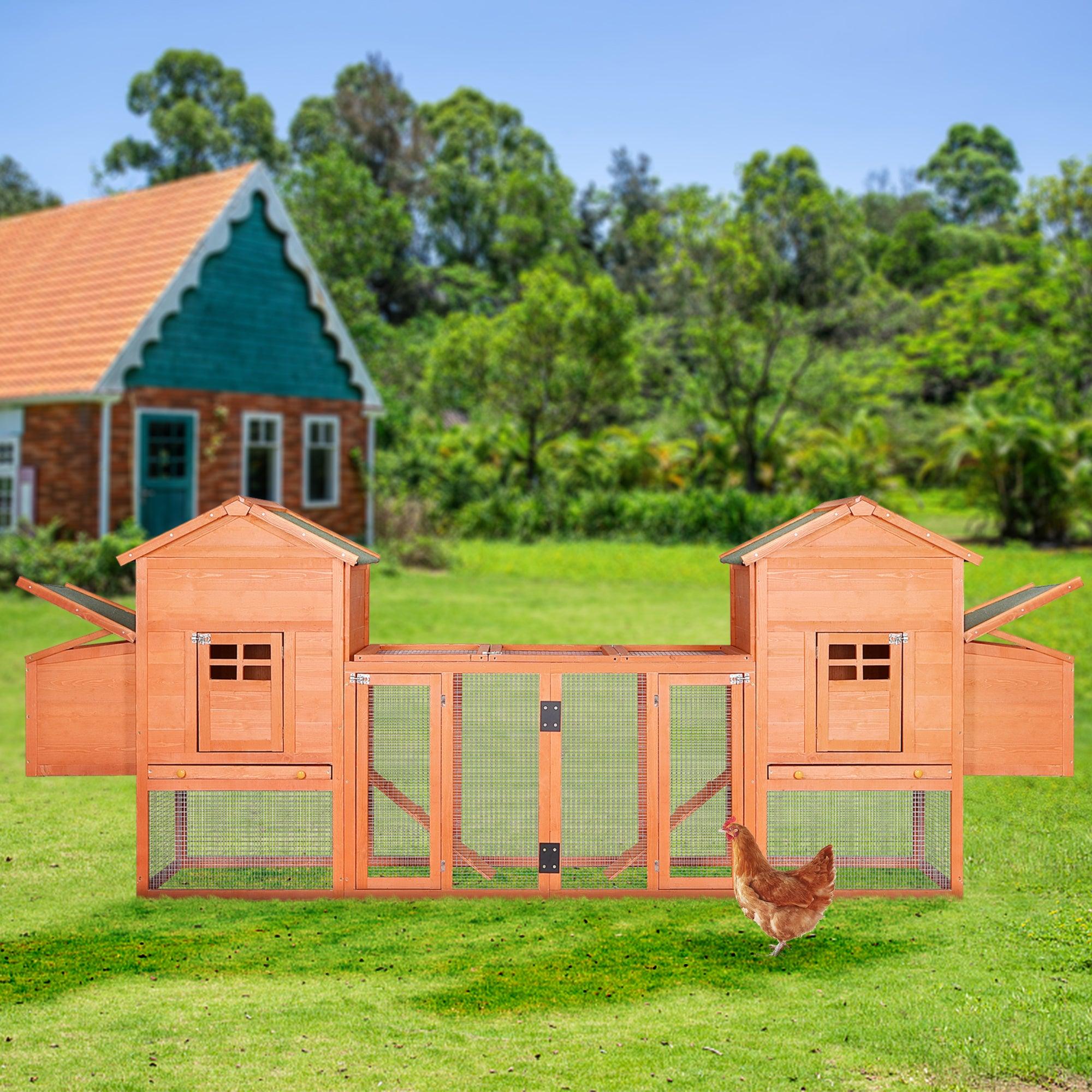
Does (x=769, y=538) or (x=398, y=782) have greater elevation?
Result: (x=769, y=538)

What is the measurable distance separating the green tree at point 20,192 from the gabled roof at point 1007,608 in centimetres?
5537

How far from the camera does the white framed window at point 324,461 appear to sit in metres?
22.5

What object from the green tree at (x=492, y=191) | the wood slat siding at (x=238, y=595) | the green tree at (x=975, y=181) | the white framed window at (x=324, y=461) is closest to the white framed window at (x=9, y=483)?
the white framed window at (x=324, y=461)

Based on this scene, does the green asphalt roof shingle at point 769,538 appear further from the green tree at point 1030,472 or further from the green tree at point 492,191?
the green tree at point 492,191

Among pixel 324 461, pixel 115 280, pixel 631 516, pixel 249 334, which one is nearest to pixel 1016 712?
pixel 249 334

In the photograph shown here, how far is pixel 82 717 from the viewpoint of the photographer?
6488 millimetres

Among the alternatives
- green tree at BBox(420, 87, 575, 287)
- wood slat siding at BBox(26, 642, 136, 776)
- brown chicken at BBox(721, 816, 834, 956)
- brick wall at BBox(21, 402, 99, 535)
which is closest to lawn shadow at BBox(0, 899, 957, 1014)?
brown chicken at BBox(721, 816, 834, 956)

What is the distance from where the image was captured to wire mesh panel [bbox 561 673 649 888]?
249 inches

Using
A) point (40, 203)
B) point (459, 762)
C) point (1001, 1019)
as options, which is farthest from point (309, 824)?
point (40, 203)

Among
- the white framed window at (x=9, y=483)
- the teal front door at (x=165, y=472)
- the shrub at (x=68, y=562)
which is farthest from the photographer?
the white framed window at (x=9, y=483)

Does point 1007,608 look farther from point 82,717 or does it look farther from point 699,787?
point 82,717

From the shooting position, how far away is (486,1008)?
4.84 meters

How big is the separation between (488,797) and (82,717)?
2.15 m

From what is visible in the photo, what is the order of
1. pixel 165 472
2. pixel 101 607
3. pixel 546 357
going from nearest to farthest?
pixel 101 607 → pixel 165 472 → pixel 546 357
